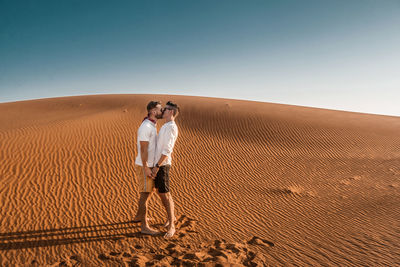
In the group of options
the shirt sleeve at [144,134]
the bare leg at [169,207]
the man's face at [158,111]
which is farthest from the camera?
the bare leg at [169,207]

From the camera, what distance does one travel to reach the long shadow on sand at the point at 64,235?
3.88 m

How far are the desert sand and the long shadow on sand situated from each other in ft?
0.07

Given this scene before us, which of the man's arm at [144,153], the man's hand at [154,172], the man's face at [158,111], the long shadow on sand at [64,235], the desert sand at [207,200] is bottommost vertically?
the long shadow on sand at [64,235]

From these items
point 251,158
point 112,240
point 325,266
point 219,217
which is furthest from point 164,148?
point 251,158

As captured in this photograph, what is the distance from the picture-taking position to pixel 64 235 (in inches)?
Answer: 163

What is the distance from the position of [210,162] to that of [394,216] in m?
6.07

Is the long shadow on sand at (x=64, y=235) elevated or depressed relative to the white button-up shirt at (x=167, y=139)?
depressed

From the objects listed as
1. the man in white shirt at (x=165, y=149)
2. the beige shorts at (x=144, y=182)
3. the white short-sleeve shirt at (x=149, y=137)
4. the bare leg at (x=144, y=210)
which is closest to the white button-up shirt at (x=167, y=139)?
the man in white shirt at (x=165, y=149)

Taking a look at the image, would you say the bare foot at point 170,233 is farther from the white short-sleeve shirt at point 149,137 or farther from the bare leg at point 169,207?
the white short-sleeve shirt at point 149,137

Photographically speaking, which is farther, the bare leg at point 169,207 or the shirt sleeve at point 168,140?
the bare leg at point 169,207

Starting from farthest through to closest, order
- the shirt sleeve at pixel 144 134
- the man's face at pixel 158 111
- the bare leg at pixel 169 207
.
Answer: the bare leg at pixel 169 207, the man's face at pixel 158 111, the shirt sleeve at pixel 144 134

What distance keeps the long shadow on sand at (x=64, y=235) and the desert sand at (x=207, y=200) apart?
0.02 metres

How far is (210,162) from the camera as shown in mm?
9453

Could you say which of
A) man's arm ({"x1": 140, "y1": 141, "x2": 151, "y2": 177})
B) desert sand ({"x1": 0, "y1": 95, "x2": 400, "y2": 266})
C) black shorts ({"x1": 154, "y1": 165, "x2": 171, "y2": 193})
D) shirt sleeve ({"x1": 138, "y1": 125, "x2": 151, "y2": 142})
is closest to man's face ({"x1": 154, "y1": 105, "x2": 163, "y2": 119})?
shirt sleeve ({"x1": 138, "y1": 125, "x2": 151, "y2": 142})
